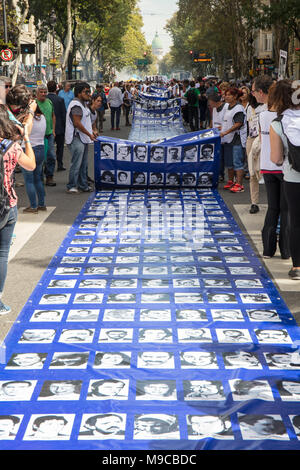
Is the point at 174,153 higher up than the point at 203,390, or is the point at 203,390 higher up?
the point at 174,153

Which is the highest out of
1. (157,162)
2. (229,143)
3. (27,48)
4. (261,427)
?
(27,48)

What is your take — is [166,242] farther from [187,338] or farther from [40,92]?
[40,92]

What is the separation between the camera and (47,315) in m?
6.07

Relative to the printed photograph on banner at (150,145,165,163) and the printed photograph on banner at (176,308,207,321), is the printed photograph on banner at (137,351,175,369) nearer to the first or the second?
the printed photograph on banner at (176,308,207,321)

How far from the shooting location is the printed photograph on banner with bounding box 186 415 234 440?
3947mm

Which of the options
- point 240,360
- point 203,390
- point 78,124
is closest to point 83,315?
point 240,360

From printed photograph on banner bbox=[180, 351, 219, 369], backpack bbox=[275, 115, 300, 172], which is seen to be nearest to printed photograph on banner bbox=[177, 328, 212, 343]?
printed photograph on banner bbox=[180, 351, 219, 369]

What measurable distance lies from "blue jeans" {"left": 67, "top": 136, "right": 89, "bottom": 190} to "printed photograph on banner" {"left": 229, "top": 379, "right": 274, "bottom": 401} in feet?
26.9

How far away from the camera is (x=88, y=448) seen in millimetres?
3828

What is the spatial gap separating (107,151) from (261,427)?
9.45 meters

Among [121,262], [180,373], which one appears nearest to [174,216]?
[121,262]

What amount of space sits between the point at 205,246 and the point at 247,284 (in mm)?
1700

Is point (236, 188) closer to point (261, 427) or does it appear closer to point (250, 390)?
point (250, 390)
